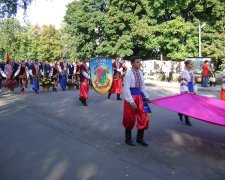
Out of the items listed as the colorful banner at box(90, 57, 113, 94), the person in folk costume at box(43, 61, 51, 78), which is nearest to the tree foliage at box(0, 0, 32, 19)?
the colorful banner at box(90, 57, 113, 94)

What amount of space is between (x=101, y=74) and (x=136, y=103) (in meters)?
5.24

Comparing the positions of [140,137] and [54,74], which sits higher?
[54,74]

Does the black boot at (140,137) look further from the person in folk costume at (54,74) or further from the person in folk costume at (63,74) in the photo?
the person in folk costume at (63,74)

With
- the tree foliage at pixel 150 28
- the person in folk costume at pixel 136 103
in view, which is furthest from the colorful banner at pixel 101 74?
the tree foliage at pixel 150 28

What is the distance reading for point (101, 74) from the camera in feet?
41.9

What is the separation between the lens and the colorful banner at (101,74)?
41.4ft

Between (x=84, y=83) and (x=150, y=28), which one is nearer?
(x=84, y=83)

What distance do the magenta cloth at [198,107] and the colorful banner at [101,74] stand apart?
4.49 metres

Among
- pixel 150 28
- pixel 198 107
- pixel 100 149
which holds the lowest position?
pixel 100 149

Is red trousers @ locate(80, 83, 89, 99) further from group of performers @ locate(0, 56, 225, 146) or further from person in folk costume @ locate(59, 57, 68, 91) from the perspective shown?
person in folk costume @ locate(59, 57, 68, 91)

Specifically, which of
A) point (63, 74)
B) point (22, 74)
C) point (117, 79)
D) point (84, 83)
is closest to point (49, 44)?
point (63, 74)

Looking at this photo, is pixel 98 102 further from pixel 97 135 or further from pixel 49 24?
pixel 49 24

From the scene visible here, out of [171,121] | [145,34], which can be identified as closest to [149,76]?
[145,34]

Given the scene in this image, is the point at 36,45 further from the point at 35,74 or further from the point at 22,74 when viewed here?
the point at 35,74
